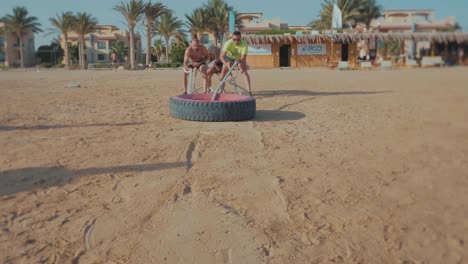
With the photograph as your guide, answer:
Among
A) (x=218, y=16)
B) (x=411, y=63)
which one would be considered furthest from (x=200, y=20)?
(x=411, y=63)

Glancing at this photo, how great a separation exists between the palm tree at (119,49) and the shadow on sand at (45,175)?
6772 centimetres

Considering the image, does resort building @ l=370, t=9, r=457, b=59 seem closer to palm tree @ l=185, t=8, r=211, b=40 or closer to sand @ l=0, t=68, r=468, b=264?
palm tree @ l=185, t=8, r=211, b=40

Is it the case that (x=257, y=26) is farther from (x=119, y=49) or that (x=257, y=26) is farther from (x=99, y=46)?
(x=99, y=46)

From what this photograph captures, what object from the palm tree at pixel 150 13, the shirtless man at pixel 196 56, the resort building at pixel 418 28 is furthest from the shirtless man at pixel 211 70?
the palm tree at pixel 150 13

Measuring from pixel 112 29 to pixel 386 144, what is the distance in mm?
79717

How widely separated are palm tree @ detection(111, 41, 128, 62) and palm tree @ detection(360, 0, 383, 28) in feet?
124

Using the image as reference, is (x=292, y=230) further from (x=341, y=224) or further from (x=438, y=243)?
(x=438, y=243)

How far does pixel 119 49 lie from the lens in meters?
67.8

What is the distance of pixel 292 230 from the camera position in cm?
255

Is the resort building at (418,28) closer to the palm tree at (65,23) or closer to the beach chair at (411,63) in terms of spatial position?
the beach chair at (411,63)

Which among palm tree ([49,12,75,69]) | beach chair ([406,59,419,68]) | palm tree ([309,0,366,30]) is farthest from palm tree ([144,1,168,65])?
beach chair ([406,59,419,68])

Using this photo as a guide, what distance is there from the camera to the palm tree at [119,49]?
222 ft

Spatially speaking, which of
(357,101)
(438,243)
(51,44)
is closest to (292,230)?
(438,243)

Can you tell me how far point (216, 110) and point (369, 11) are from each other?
54164mm
